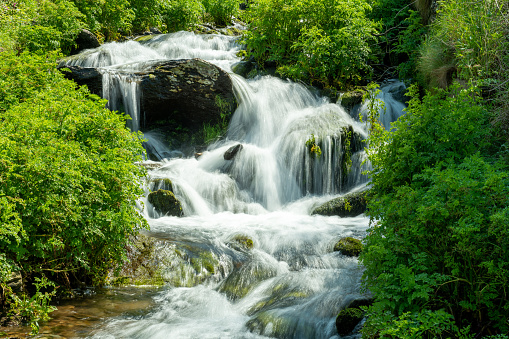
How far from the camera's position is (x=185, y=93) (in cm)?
1219

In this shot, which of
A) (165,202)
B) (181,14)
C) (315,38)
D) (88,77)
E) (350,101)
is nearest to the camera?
(165,202)

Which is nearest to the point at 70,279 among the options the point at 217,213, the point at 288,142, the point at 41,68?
the point at 41,68

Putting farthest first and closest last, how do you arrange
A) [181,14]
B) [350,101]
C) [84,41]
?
[181,14] < [84,41] < [350,101]

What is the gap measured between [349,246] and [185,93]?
762 centimetres

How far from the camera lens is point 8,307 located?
4016 mm

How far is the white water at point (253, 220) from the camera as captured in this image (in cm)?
470

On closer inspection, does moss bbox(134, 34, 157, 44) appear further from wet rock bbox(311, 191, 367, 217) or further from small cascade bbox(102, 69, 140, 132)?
wet rock bbox(311, 191, 367, 217)

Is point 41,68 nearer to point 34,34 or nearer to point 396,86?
point 34,34

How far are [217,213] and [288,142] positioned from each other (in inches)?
121

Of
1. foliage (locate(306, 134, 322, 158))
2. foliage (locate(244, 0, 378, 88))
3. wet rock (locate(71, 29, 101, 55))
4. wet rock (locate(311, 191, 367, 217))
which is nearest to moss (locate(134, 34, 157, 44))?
wet rock (locate(71, 29, 101, 55))

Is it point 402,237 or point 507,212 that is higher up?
point 507,212

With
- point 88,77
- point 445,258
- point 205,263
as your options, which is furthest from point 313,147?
point 445,258

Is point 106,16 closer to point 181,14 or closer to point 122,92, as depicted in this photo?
point 181,14

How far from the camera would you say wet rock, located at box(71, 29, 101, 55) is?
48.3ft
